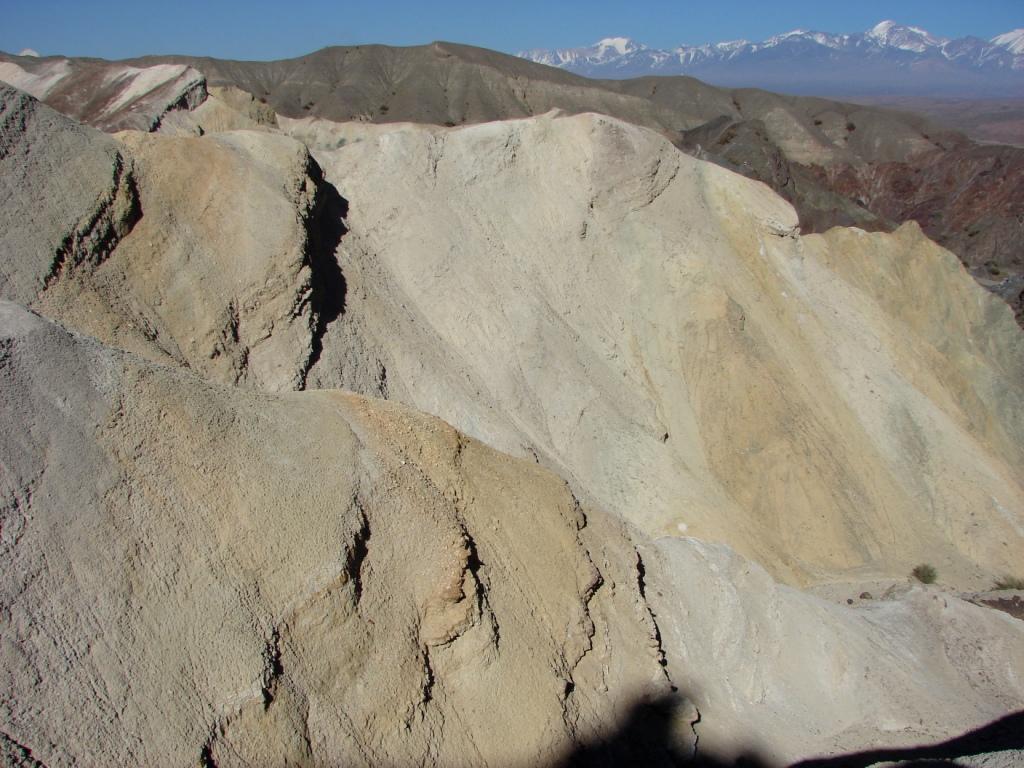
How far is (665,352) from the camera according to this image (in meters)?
18.4

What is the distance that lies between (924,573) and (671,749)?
10904 mm

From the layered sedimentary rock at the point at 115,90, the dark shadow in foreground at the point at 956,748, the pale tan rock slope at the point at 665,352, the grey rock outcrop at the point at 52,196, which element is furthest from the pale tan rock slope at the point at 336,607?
the layered sedimentary rock at the point at 115,90

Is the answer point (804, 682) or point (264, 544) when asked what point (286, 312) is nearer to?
point (264, 544)

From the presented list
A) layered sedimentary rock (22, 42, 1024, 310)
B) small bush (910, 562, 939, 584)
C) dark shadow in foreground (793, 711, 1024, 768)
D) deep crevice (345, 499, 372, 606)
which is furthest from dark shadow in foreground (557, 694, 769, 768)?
layered sedimentary rock (22, 42, 1024, 310)

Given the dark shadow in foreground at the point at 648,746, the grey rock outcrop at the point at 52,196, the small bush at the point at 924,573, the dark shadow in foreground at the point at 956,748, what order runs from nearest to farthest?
the dark shadow in foreground at the point at 648,746 < the grey rock outcrop at the point at 52,196 < the dark shadow in foreground at the point at 956,748 < the small bush at the point at 924,573

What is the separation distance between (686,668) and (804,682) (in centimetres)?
222

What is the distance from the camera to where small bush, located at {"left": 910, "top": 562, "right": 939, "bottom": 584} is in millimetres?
16688

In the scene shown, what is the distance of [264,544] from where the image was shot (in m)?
6.77

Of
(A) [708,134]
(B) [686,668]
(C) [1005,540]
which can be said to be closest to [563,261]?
(B) [686,668]

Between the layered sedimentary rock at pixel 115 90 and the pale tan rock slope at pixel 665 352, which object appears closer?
the pale tan rock slope at pixel 665 352

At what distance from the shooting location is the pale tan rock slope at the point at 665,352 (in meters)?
15.8

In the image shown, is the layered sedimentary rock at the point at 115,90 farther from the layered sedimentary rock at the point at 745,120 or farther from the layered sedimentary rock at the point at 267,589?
the layered sedimentary rock at the point at 267,589

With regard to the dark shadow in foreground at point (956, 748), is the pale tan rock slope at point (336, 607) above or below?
above

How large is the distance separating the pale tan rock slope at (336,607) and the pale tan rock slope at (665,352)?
4.29 meters
